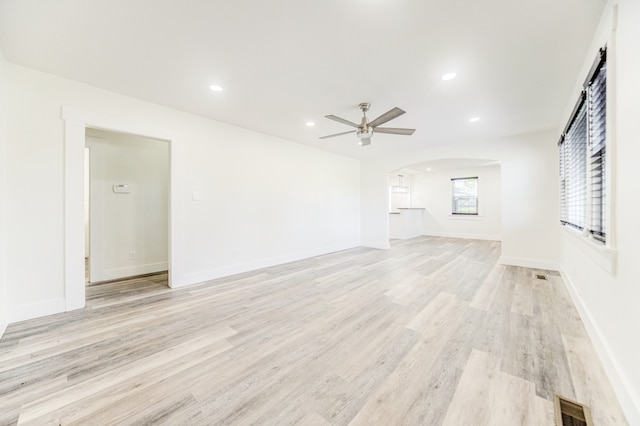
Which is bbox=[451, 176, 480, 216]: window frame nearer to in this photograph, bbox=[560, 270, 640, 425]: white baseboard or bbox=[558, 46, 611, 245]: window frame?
bbox=[558, 46, 611, 245]: window frame

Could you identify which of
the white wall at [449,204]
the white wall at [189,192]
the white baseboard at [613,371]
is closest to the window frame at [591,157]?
the white baseboard at [613,371]

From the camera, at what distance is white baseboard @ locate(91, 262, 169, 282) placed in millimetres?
3887

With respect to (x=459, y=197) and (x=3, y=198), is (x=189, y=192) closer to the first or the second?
(x=3, y=198)

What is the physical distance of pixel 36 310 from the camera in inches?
101

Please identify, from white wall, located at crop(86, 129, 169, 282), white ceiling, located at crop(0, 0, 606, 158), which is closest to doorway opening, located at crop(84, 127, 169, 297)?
white wall, located at crop(86, 129, 169, 282)

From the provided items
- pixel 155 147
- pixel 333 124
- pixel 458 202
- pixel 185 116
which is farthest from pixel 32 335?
pixel 458 202

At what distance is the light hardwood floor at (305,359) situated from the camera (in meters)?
1.40

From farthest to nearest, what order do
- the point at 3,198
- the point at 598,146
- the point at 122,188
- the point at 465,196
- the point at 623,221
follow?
the point at 465,196, the point at 122,188, the point at 3,198, the point at 598,146, the point at 623,221

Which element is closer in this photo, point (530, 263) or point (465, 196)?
point (530, 263)

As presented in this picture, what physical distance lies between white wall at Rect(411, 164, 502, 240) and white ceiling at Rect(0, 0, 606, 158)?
5222 millimetres

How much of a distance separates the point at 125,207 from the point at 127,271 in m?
1.08

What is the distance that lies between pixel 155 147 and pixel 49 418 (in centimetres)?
419

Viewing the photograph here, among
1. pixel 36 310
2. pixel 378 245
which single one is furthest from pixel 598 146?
pixel 36 310

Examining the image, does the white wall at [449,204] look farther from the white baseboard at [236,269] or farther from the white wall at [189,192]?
the white baseboard at [236,269]
